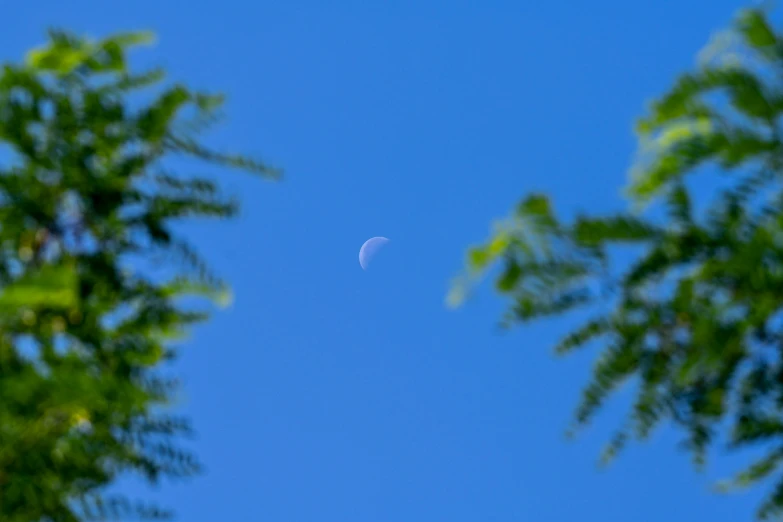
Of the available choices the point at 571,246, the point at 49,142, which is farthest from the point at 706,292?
the point at 49,142

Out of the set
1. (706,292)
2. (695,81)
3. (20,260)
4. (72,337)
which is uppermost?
(20,260)

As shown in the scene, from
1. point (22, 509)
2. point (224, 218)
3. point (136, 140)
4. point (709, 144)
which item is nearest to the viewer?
point (709, 144)

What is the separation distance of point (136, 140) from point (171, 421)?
2.72 ft

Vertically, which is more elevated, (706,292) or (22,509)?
(22,509)

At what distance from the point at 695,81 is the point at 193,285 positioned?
4.94 ft

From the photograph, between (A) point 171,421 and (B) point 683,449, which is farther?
(A) point 171,421

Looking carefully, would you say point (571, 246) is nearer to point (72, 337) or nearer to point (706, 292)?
point (706, 292)

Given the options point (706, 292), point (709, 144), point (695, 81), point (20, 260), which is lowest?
point (706, 292)

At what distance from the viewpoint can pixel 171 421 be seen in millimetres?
2719

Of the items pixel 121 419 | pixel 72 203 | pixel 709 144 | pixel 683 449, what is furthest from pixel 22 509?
pixel 709 144

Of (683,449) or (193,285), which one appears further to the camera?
(193,285)

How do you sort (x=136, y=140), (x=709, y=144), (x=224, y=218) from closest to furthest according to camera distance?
(x=709, y=144), (x=136, y=140), (x=224, y=218)

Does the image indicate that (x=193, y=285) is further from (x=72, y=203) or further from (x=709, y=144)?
(x=709, y=144)

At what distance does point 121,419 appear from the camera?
254cm
